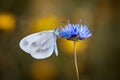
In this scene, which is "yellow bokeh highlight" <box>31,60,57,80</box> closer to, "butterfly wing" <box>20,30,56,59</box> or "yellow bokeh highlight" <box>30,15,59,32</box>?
"yellow bokeh highlight" <box>30,15,59,32</box>

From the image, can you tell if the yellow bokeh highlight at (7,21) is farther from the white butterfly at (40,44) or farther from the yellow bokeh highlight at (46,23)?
the white butterfly at (40,44)

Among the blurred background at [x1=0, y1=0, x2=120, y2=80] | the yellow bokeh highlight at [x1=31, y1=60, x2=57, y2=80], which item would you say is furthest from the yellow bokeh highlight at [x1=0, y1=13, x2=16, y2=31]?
the yellow bokeh highlight at [x1=31, y1=60, x2=57, y2=80]

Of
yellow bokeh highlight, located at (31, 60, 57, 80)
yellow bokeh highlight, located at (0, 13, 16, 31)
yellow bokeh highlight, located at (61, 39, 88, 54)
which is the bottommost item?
yellow bokeh highlight, located at (31, 60, 57, 80)

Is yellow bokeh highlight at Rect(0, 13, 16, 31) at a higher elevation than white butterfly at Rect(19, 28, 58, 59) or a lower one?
higher

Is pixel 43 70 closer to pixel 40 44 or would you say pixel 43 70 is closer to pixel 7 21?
pixel 7 21

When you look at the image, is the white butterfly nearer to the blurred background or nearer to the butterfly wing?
the butterfly wing

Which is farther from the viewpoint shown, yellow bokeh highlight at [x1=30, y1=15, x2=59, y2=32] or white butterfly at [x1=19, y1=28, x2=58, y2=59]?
yellow bokeh highlight at [x1=30, y1=15, x2=59, y2=32]
